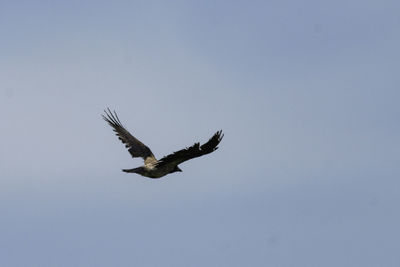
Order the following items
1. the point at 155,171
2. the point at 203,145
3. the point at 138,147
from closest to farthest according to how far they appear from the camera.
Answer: the point at 203,145, the point at 155,171, the point at 138,147

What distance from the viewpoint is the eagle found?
28875mm

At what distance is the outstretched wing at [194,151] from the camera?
2875cm

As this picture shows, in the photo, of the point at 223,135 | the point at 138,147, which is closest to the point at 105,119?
the point at 138,147

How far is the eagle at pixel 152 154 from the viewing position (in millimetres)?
28875

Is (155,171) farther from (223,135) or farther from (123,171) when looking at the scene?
(223,135)

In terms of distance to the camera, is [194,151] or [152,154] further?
[152,154]

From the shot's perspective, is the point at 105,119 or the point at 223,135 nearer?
the point at 223,135

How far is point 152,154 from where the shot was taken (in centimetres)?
3556

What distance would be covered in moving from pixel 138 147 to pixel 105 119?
6.63ft

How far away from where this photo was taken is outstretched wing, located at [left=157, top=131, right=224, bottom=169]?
28.8m

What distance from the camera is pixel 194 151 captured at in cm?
2930

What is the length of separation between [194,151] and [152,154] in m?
6.51

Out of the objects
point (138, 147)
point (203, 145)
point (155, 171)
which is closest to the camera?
point (203, 145)

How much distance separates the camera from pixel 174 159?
3059 cm
